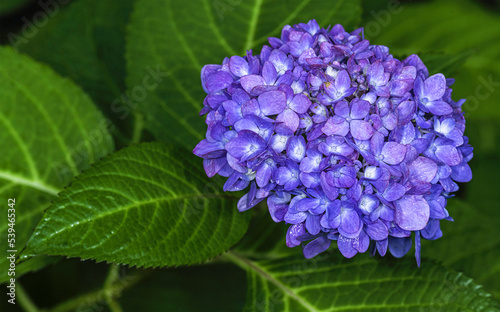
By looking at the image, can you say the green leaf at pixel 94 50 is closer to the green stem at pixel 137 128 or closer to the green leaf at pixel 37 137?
the green stem at pixel 137 128

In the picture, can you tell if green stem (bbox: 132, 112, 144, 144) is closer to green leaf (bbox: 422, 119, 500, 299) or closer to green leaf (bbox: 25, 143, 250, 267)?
green leaf (bbox: 25, 143, 250, 267)

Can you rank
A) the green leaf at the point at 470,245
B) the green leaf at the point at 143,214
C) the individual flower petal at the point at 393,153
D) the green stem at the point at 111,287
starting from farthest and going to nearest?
the green stem at the point at 111,287
the green leaf at the point at 470,245
the green leaf at the point at 143,214
the individual flower petal at the point at 393,153

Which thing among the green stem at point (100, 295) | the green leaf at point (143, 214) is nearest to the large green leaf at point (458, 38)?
the green leaf at point (143, 214)

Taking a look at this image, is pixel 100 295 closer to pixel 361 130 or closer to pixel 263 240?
pixel 263 240

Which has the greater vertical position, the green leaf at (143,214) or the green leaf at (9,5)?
the green leaf at (9,5)

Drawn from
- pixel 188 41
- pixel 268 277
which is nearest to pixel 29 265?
pixel 268 277

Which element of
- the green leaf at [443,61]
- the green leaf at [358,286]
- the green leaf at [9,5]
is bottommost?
the green leaf at [358,286]

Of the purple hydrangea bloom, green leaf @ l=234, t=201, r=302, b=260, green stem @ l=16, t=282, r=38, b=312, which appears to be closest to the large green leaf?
green leaf @ l=234, t=201, r=302, b=260
